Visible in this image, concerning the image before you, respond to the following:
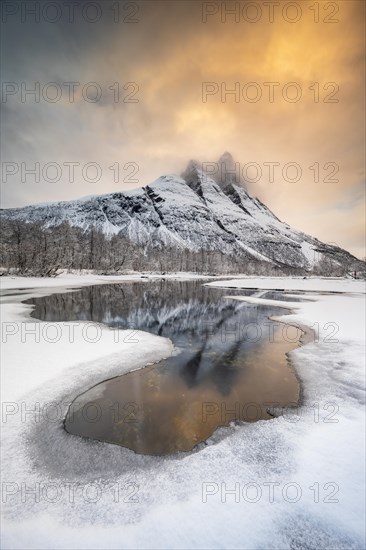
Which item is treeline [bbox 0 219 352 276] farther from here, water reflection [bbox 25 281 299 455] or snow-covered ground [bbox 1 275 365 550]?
snow-covered ground [bbox 1 275 365 550]

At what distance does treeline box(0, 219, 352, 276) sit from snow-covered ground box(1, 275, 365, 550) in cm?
6826

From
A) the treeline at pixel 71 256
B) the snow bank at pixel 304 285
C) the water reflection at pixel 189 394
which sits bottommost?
the water reflection at pixel 189 394

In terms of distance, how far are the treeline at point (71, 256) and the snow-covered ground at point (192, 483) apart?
68.3 m

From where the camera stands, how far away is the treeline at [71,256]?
223 ft

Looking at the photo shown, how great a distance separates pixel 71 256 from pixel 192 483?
327ft

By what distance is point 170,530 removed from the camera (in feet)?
11.8

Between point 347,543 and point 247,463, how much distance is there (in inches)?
69.3

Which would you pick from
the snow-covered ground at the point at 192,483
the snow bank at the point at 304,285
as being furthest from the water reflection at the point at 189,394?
the snow bank at the point at 304,285

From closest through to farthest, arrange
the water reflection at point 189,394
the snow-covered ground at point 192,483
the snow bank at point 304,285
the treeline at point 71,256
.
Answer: the snow-covered ground at point 192,483
the water reflection at point 189,394
the snow bank at point 304,285
the treeline at point 71,256

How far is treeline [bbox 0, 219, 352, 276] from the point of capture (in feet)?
223

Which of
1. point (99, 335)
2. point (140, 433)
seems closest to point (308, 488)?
point (140, 433)

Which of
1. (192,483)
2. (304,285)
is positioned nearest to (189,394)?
(192,483)

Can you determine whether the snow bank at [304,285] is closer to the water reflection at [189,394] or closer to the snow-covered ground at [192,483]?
the water reflection at [189,394]

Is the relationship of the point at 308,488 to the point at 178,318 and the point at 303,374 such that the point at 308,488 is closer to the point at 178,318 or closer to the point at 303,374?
the point at 303,374
